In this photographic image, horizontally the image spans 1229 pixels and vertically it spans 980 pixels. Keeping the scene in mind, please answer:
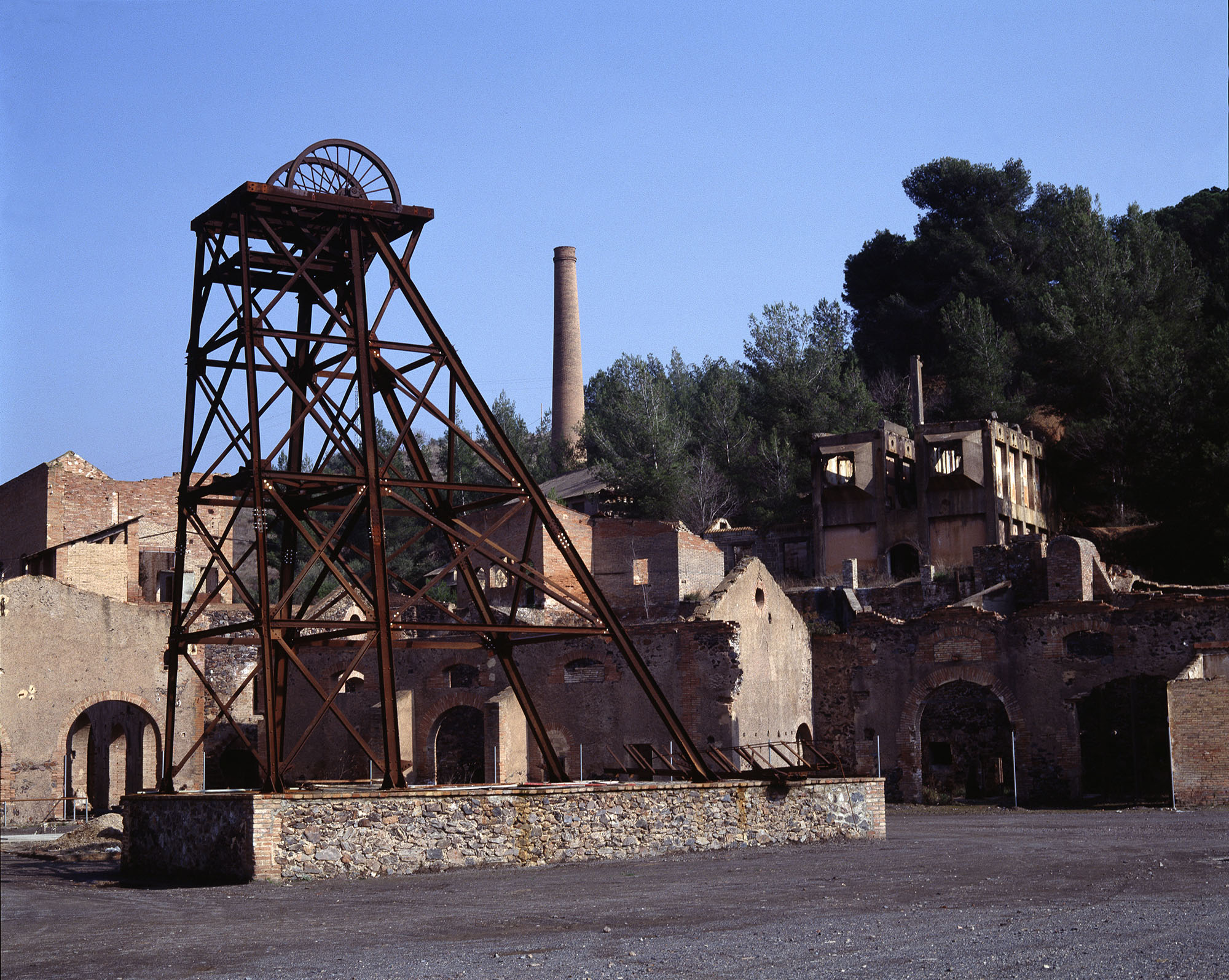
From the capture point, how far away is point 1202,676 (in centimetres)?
2438

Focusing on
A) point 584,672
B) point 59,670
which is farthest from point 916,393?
point 59,670

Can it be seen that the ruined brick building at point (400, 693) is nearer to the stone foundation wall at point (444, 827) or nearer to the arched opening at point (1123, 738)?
the arched opening at point (1123, 738)

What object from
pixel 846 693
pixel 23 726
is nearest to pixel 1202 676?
pixel 846 693

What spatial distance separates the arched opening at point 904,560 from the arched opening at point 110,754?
72.5 ft

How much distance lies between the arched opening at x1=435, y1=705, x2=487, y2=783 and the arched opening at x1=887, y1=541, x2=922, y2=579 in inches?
621

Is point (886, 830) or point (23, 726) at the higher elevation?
point (23, 726)

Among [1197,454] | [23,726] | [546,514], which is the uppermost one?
[1197,454]

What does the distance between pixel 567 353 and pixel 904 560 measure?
85.2ft

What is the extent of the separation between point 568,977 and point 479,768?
22344mm

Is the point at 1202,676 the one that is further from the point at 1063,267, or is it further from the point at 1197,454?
the point at 1063,267

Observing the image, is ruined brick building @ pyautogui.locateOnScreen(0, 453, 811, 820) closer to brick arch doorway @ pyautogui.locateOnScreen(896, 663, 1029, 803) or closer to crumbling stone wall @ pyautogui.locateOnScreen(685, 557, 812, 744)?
crumbling stone wall @ pyautogui.locateOnScreen(685, 557, 812, 744)

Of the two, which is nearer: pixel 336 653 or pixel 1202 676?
pixel 1202 676

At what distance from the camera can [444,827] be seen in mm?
14750

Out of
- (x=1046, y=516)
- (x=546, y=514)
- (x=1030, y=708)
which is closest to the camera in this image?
(x=546, y=514)
